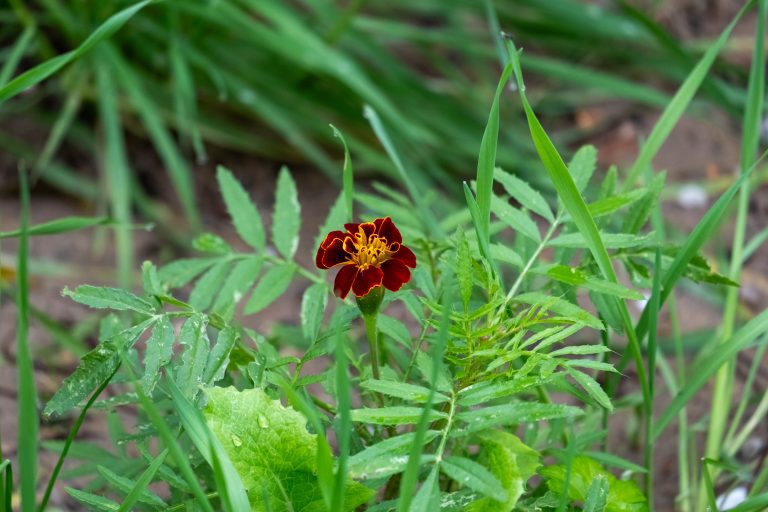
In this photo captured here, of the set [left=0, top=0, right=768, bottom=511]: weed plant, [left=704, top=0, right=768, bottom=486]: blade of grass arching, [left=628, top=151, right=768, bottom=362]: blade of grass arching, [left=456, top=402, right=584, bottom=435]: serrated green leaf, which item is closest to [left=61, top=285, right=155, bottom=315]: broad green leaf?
[left=0, top=0, right=768, bottom=511]: weed plant

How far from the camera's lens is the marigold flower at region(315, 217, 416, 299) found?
1.00 metres

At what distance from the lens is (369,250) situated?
101 centimetres

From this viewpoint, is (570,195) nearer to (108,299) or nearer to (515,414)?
(515,414)

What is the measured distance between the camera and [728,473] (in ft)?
4.89

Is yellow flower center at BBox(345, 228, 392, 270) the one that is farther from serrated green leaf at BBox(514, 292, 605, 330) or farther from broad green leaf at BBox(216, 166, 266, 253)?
broad green leaf at BBox(216, 166, 266, 253)

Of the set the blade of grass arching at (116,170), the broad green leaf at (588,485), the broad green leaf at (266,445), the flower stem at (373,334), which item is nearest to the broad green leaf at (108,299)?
the broad green leaf at (266,445)

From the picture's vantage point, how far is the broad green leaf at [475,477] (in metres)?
0.90

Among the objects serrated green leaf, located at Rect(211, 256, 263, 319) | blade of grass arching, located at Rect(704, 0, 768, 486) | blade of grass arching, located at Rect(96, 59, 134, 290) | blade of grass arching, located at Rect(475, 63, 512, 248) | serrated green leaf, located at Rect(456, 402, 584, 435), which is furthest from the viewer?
blade of grass arching, located at Rect(96, 59, 134, 290)

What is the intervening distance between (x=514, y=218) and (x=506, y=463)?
31cm

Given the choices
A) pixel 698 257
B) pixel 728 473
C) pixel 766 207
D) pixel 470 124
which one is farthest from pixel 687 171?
pixel 698 257

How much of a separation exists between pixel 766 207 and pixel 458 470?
Result: 1663 millimetres

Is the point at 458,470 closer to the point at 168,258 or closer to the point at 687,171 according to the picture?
the point at 168,258

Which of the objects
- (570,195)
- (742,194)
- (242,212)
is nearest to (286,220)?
(242,212)

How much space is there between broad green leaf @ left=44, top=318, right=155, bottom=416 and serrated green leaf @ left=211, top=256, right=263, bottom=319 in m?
0.21
